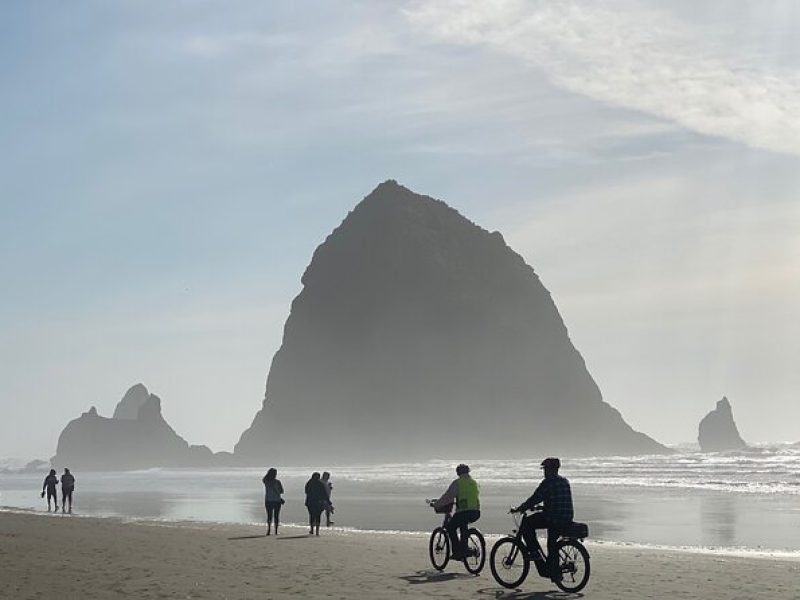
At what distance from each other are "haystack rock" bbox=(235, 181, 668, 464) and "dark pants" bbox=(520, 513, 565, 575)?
427 ft

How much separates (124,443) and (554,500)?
181 m

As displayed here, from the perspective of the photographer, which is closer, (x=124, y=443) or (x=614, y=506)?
(x=614, y=506)

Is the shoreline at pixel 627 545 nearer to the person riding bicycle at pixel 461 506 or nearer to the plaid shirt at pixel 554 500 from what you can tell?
the person riding bicycle at pixel 461 506

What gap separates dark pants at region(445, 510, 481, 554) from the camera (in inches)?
619

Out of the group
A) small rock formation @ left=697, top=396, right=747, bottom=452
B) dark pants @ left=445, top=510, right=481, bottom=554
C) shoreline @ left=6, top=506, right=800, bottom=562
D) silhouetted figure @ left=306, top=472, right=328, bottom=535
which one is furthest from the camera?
small rock formation @ left=697, top=396, right=747, bottom=452

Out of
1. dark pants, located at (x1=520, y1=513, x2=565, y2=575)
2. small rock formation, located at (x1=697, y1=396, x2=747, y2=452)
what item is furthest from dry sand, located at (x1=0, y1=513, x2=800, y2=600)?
small rock formation, located at (x1=697, y1=396, x2=747, y2=452)

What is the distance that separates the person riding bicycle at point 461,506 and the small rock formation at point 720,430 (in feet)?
566

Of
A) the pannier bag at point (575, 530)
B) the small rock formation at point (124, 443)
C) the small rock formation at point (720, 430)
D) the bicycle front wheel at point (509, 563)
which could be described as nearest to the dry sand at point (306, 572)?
the bicycle front wheel at point (509, 563)

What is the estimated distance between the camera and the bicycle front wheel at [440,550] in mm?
16031

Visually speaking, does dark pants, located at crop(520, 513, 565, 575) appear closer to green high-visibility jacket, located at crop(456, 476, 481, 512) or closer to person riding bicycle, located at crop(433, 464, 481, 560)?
person riding bicycle, located at crop(433, 464, 481, 560)

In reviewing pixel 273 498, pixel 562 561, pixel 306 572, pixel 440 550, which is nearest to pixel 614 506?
pixel 273 498

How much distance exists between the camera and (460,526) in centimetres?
1591

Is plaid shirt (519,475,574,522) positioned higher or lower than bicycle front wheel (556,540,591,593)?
higher

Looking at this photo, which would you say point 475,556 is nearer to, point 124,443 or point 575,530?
point 575,530
